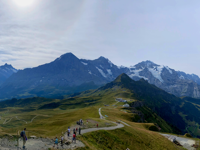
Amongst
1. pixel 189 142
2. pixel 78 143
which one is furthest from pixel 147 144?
pixel 189 142

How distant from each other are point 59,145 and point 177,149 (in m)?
55.6

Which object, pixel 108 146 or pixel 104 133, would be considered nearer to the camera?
pixel 108 146

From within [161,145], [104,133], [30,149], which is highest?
[30,149]

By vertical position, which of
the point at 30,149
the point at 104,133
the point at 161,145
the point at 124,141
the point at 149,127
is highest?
the point at 30,149

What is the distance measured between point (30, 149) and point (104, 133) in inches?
1063

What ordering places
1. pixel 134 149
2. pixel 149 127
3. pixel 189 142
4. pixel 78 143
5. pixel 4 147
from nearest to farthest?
pixel 4 147 → pixel 78 143 → pixel 134 149 → pixel 189 142 → pixel 149 127

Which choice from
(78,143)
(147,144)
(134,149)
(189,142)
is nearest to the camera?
(78,143)

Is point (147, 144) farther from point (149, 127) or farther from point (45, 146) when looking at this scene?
point (149, 127)

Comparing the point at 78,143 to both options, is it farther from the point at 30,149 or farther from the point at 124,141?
the point at 124,141

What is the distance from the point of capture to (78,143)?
37.9 m

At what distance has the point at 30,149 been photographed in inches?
1227

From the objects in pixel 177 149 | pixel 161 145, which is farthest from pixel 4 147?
pixel 177 149

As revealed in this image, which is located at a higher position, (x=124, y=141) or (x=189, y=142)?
(x=124, y=141)

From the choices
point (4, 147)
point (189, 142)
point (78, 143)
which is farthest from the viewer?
point (189, 142)
